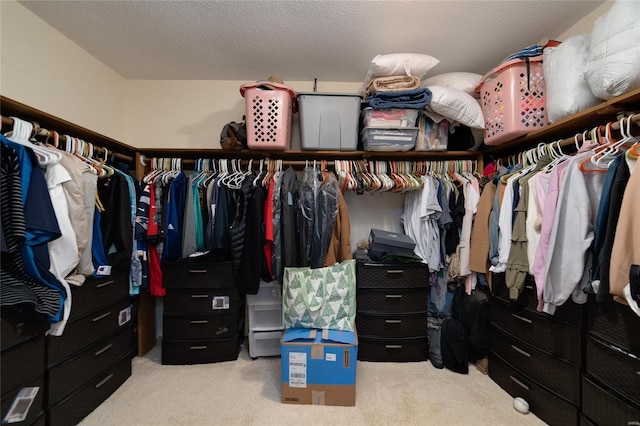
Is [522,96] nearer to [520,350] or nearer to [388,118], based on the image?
[388,118]

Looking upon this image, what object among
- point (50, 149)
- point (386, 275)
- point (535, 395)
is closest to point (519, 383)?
point (535, 395)

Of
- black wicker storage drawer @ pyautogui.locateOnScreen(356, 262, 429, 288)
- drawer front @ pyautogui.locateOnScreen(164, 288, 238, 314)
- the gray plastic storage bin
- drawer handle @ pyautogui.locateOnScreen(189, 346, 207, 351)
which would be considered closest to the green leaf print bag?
black wicker storage drawer @ pyautogui.locateOnScreen(356, 262, 429, 288)

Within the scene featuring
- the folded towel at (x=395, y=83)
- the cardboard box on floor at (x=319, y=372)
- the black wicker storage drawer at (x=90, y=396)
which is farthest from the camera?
the folded towel at (x=395, y=83)

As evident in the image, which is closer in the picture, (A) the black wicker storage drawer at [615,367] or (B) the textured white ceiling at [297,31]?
Result: (A) the black wicker storage drawer at [615,367]

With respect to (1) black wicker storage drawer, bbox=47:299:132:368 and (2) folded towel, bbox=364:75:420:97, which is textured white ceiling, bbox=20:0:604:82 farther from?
(1) black wicker storage drawer, bbox=47:299:132:368

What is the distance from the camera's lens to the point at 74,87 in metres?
1.84

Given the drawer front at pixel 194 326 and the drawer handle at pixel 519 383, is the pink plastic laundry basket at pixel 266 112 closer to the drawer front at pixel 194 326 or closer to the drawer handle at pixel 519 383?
the drawer front at pixel 194 326

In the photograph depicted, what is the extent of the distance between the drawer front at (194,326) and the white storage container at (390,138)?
1.73 metres

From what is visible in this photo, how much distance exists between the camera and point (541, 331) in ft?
4.61

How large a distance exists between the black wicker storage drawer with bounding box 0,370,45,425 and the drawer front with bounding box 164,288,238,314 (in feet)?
2.33

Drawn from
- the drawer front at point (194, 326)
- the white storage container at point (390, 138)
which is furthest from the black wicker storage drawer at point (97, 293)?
the white storage container at point (390, 138)

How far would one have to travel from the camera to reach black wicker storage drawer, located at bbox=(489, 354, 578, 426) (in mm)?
1284

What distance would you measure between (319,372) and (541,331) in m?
1.30

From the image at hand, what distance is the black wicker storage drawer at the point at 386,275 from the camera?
1.90 m
